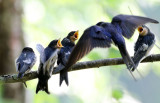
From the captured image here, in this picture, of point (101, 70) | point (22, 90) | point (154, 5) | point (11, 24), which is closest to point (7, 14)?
point (11, 24)

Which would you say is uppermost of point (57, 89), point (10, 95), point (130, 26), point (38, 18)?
Result: point (130, 26)

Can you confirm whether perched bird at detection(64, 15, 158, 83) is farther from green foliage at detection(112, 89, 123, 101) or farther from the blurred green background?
the blurred green background

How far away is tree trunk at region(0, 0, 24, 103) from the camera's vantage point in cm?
564

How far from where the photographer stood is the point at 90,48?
11.1 feet

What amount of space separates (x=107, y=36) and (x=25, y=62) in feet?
3.25

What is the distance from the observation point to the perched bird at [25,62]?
385 centimetres

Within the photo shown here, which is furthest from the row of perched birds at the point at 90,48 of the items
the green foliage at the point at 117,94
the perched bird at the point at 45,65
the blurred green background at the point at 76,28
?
the blurred green background at the point at 76,28

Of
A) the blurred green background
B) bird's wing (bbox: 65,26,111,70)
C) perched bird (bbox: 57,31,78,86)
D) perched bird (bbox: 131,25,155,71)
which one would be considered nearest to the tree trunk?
the blurred green background

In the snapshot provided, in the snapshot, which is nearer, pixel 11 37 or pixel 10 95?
pixel 10 95

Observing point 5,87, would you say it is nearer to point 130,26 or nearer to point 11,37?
point 11,37

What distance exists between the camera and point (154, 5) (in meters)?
6.43

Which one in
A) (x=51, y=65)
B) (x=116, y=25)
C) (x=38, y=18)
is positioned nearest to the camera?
(x=51, y=65)

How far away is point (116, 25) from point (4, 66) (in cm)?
222

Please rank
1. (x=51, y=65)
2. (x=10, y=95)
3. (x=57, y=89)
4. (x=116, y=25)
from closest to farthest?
(x=51, y=65)
(x=116, y=25)
(x=10, y=95)
(x=57, y=89)
